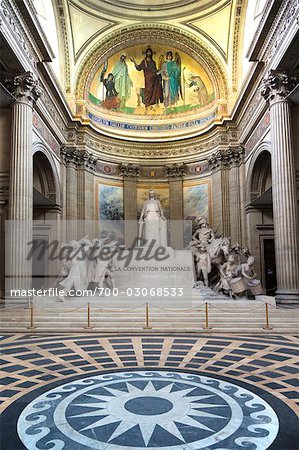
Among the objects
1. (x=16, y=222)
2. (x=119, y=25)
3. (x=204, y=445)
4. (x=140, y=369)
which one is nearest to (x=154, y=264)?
(x=16, y=222)

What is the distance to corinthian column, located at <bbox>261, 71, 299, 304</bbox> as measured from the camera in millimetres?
12603

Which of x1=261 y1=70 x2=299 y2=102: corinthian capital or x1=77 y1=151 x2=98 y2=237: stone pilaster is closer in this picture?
x1=261 y1=70 x2=299 y2=102: corinthian capital

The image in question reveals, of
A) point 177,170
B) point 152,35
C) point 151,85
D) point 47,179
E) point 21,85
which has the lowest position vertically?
point 47,179

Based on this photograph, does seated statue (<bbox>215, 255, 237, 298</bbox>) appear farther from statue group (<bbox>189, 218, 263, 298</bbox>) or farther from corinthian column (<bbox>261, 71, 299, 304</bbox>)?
corinthian column (<bbox>261, 71, 299, 304</bbox>)

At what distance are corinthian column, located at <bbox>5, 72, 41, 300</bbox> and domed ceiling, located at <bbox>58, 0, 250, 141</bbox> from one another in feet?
26.2

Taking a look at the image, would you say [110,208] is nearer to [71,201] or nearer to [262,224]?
[71,201]

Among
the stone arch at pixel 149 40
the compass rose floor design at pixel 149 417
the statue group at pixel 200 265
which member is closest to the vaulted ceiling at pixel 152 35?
the stone arch at pixel 149 40

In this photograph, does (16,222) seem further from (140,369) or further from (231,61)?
(231,61)

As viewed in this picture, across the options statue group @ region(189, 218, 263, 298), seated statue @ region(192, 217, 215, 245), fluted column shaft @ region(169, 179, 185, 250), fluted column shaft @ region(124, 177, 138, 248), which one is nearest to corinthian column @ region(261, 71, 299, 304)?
statue group @ region(189, 218, 263, 298)

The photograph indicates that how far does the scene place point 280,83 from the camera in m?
13.2

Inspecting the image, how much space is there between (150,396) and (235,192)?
16.8m

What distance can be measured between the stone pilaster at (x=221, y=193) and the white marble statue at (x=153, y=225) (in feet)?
19.2

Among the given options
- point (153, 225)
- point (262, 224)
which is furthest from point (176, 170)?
point (153, 225)

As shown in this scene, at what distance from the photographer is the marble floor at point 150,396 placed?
3.30 metres
